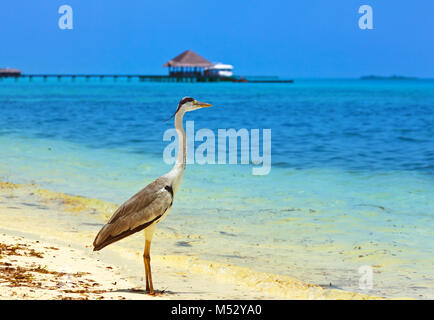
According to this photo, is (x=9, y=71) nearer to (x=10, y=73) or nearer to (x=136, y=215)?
(x=10, y=73)

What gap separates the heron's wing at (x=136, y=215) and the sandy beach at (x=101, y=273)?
1.69 ft

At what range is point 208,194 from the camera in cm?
1205

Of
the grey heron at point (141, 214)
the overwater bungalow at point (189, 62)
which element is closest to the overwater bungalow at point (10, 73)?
the overwater bungalow at point (189, 62)

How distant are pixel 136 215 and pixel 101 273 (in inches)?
44.5

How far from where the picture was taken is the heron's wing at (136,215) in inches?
212

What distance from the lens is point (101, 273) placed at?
612 centimetres

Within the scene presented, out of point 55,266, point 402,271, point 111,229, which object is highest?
point 111,229

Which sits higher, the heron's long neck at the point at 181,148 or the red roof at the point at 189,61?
the red roof at the point at 189,61

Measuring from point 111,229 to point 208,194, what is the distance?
6.70 meters

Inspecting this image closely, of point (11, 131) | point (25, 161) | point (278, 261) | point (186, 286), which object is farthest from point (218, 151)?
point (186, 286)

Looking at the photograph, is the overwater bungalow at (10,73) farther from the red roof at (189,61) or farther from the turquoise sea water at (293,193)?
the turquoise sea water at (293,193)

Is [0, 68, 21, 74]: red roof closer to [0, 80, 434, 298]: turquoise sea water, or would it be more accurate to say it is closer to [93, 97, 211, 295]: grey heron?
[0, 80, 434, 298]: turquoise sea water
